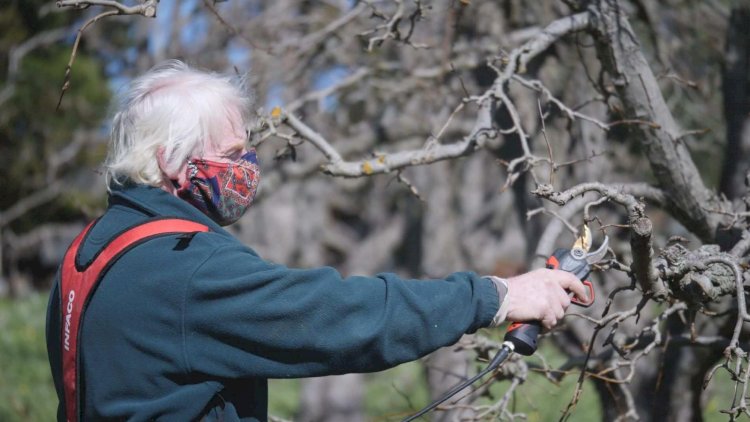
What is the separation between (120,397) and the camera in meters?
2.18

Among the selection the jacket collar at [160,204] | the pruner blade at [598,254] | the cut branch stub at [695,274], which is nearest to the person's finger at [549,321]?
the pruner blade at [598,254]

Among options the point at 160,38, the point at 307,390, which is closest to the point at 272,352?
Answer: the point at 307,390

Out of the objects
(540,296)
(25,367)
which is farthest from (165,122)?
(25,367)

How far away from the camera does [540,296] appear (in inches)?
88.7

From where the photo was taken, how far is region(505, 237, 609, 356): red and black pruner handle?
91.4 inches

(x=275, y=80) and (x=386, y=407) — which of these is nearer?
(x=275, y=80)

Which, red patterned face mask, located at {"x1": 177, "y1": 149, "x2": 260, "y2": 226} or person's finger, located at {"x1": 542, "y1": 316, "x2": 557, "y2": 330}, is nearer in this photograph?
person's finger, located at {"x1": 542, "y1": 316, "x2": 557, "y2": 330}

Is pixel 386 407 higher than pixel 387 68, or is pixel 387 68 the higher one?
pixel 387 68

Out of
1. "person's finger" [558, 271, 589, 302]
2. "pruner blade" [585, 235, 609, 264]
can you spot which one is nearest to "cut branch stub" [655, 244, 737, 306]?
"pruner blade" [585, 235, 609, 264]

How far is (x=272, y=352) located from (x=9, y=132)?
13.8m

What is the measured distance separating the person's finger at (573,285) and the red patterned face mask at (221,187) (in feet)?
2.93

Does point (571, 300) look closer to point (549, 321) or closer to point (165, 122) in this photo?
point (549, 321)

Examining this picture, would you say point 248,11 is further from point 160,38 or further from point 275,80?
point 275,80

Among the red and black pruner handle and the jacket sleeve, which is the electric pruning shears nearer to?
the red and black pruner handle
